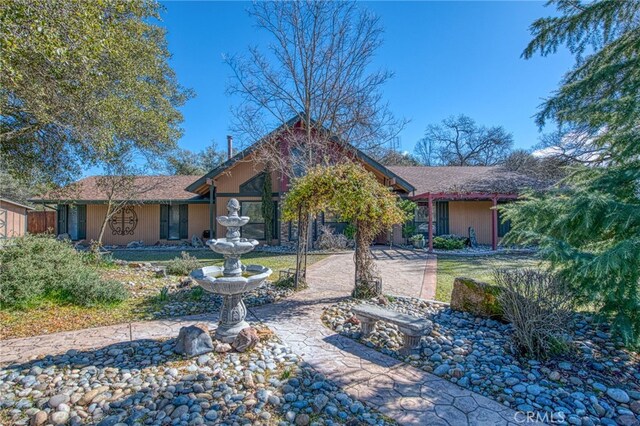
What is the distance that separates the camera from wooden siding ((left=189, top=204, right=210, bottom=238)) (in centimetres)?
1775

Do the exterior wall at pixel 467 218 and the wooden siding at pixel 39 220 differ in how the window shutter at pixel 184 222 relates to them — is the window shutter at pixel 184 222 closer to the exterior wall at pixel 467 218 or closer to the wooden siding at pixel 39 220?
the wooden siding at pixel 39 220

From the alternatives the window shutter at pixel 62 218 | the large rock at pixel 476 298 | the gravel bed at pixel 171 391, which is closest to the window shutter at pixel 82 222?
the window shutter at pixel 62 218

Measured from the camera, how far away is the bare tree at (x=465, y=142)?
1246 inches

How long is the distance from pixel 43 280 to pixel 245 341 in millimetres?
4793

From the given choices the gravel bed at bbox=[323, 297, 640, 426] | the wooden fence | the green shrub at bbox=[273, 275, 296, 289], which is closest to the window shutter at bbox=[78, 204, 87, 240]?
the wooden fence

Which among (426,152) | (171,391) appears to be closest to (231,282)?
(171,391)

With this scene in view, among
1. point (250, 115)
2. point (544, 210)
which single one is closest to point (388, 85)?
point (250, 115)

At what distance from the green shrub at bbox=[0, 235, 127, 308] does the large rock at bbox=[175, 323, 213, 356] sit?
3084 mm

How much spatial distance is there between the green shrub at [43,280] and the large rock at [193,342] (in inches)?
121

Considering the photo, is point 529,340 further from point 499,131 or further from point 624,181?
point 499,131

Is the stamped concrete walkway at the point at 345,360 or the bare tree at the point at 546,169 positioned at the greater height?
the bare tree at the point at 546,169

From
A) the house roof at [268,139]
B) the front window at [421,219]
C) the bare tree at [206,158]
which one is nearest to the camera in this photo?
the house roof at [268,139]

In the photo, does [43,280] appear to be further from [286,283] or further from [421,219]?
[421,219]

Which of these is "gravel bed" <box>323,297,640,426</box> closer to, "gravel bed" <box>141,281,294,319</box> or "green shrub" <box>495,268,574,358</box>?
"green shrub" <box>495,268,574,358</box>
